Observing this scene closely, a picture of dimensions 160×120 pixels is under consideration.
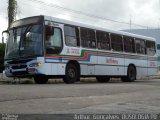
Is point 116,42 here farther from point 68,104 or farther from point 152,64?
point 68,104

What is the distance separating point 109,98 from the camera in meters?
12.4

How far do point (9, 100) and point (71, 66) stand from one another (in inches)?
371

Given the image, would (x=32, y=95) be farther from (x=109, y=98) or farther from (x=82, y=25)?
(x=82, y=25)

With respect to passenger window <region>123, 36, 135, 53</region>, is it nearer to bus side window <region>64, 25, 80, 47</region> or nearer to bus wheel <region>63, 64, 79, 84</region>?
bus side window <region>64, 25, 80, 47</region>

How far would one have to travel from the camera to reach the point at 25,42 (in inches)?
722

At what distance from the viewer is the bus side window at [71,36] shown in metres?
19.6

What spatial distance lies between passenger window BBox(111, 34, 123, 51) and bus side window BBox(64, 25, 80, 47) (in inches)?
154

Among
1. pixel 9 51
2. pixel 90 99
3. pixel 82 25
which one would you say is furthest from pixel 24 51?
pixel 90 99

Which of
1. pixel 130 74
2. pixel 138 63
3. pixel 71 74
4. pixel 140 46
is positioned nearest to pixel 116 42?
pixel 130 74

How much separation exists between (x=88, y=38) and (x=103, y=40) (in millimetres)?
1754

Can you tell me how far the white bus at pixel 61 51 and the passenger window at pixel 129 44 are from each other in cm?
22

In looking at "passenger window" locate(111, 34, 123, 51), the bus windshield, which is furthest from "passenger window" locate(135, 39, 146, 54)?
the bus windshield

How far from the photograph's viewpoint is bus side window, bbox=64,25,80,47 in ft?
64.2

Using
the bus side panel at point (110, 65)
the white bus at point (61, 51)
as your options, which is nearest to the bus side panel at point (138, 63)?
the white bus at point (61, 51)
